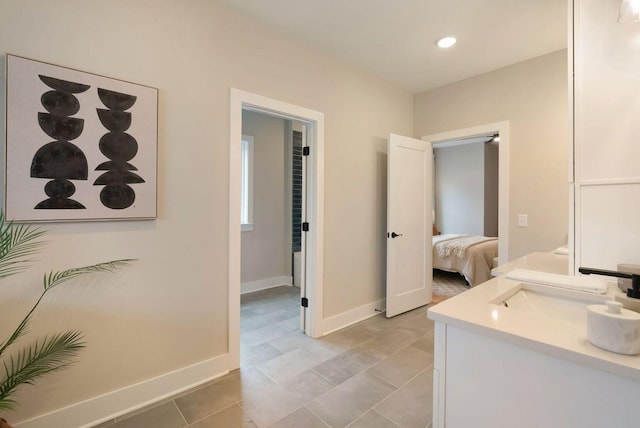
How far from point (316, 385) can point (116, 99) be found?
7.10 ft

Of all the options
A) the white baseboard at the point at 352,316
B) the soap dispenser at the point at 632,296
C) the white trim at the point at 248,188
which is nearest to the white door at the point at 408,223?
the white baseboard at the point at 352,316

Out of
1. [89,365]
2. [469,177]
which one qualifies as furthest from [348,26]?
[469,177]

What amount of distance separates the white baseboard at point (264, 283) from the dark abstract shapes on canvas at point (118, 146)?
2.73m

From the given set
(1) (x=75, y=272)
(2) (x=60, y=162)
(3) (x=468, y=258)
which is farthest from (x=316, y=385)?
(3) (x=468, y=258)

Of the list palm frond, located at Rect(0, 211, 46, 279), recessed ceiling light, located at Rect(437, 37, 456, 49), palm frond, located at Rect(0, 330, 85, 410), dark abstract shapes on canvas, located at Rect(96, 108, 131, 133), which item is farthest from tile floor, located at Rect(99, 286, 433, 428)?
recessed ceiling light, located at Rect(437, 37, 456, 49)

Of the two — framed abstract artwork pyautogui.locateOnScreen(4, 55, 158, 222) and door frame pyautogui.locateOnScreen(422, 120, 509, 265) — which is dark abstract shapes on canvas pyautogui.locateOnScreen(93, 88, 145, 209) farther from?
door frame pyautogui.locateOnScreen(422, 120, 509, 265)

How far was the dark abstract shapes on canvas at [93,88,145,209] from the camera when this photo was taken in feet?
5.42

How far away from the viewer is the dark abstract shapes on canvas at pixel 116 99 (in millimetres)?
1645

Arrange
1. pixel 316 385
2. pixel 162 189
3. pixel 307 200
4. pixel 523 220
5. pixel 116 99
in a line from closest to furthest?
pixel 116 99, pixel 162 189, pixel 316 385, pixel 307 200, pixel 523 220

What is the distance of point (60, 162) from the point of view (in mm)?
1526

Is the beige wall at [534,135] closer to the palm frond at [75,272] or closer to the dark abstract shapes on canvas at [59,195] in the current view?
the palm frond at [75,272]

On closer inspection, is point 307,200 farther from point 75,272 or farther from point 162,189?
point 75,272

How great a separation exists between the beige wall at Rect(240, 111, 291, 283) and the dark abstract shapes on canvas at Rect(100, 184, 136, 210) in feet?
8.03

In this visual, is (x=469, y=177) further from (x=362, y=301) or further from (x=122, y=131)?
(x=122, y=131)
